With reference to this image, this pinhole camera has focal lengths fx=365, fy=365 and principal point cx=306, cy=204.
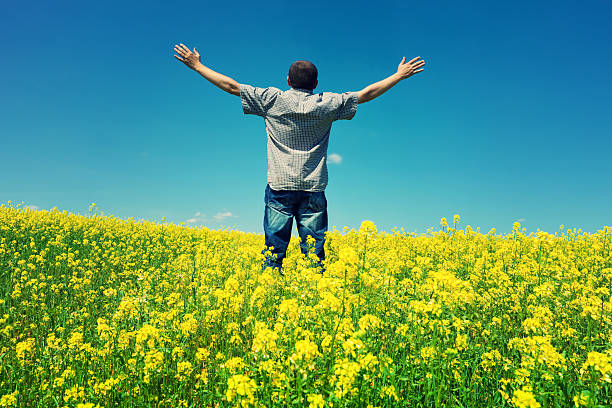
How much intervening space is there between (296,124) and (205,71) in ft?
5.34

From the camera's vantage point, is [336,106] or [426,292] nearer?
[426,292]

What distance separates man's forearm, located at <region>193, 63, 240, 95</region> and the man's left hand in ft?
0.51

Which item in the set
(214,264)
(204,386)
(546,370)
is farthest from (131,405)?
(214,264)

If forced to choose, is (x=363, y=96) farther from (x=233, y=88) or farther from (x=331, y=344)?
(x=331, y=344)

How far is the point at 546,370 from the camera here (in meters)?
2.50

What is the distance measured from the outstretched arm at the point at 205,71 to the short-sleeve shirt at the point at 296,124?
151mm

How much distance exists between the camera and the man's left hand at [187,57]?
5668 mm

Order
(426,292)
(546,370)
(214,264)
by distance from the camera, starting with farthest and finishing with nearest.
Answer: (214,264) → (426,292) → (546,370)

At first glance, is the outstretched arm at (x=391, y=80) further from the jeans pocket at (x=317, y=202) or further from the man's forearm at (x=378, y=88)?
the jeans pocket at (x=317, y=202)

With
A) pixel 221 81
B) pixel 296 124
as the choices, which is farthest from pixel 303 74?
pixel 221 81

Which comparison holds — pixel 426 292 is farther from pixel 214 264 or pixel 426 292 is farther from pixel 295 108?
pixel 214 264

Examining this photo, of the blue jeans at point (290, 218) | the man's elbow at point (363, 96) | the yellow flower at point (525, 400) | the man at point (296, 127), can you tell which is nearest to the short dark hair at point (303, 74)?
the man at point (296, 127)

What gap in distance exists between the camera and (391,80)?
564 centimetres

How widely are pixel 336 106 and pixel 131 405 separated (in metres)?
4.48
